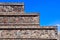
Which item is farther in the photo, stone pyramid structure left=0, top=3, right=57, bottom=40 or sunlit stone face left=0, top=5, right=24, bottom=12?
sunlit stone face left=0, top=5, right=24, bottom=12

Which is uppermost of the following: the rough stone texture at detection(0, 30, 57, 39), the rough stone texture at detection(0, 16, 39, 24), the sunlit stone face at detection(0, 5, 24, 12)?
→ the sunlit stone face at detection(0, 5, 24, 12)

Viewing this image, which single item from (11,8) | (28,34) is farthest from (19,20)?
(28,34)

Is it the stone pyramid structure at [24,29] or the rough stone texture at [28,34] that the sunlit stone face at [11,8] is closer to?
the stone pyramid structure at [24,29]

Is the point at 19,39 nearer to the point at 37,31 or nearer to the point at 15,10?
the point at 37,31

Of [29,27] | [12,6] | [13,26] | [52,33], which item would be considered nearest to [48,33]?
[52,33]

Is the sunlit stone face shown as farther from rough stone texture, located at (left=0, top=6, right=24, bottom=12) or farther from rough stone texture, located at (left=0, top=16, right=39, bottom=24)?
rough stone texture, located at (left=0, top=16, right=39, bottom=24)

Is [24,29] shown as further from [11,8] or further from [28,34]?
[11,8]

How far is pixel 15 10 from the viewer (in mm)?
18938

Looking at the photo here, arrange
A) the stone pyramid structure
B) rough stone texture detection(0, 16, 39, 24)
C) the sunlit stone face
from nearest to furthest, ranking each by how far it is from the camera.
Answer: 1. the stone pyramid structure
2. rough stone texture detection(0, 16, 39, 24)
3. the sunlit stone face

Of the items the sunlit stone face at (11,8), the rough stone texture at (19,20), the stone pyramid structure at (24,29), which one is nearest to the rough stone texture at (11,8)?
the sunlit stone face at (11,8)

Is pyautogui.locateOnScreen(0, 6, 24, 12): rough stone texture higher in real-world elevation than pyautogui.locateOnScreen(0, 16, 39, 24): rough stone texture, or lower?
higher


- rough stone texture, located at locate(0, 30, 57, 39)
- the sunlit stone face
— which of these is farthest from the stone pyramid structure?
the sunlit stone face

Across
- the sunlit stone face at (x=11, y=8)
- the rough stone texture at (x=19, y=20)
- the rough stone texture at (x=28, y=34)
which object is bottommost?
the rough stone texture at (x=28, y=34)

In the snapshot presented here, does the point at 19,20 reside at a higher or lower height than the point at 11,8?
lower
